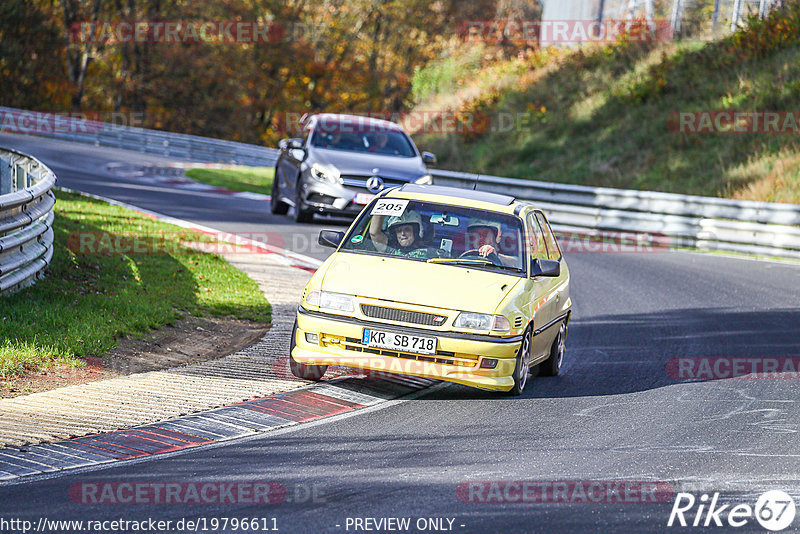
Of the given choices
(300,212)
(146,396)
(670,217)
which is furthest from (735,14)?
(146,396)

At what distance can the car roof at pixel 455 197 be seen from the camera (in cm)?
977

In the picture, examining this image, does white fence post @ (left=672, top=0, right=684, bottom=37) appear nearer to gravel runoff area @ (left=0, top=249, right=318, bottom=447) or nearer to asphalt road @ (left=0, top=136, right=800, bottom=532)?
asphalt road @ (left=0, top=136, right=800, bottom=532)

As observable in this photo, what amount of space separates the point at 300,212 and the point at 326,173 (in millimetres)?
968

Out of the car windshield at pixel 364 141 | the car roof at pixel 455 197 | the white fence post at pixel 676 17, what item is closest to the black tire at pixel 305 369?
the car roof at pixel 455 197

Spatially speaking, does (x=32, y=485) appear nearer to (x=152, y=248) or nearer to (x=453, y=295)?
(x=453, y=295)

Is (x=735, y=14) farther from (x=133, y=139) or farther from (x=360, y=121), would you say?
(x=133, y=139)

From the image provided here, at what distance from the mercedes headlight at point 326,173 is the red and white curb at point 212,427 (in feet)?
32.0

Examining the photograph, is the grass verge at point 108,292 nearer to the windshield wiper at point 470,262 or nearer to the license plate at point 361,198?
the windshield wiper at point 470,262

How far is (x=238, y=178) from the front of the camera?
1236 inches

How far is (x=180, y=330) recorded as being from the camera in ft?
34.7

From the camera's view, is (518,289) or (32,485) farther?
(518,289)

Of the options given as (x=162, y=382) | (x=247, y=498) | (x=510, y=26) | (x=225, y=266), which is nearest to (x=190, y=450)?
(x=247, y=498)

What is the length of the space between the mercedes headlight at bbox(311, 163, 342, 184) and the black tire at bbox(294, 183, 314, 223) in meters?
0.57

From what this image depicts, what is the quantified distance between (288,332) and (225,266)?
3.59 metres
